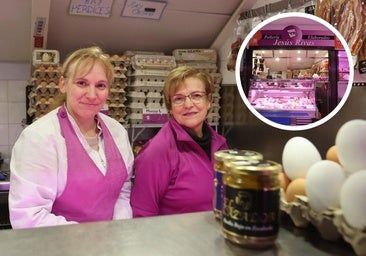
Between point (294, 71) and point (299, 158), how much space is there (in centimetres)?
61

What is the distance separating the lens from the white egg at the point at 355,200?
522 millimetres

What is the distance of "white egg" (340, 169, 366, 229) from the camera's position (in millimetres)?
522

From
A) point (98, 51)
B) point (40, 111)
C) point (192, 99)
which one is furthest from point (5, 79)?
point (192, 99)

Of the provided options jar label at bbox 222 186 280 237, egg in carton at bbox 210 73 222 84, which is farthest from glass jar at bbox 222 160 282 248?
egg in carton at bbox 210 73 222 84

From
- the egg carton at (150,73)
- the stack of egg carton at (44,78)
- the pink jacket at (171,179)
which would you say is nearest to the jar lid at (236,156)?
the pink jacket at (171,179)

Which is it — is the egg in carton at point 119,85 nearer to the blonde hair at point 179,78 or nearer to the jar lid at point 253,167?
the blonde hair at point 179,78

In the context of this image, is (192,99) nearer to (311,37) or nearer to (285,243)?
(311,37)

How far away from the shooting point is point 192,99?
1.54 m

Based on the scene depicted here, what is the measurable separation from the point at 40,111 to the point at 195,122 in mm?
1819

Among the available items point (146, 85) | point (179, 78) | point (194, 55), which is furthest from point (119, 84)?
point (179, 78)

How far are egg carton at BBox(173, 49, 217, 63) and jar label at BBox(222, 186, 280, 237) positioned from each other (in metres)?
2.87

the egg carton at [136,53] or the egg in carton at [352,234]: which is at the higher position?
the egg carton at [136,53]

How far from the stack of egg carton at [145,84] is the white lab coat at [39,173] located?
1845mm

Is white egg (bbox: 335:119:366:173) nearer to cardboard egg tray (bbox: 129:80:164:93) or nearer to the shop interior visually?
the shop interior
